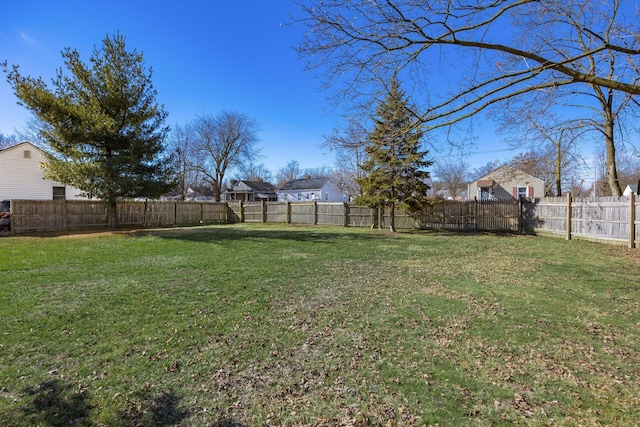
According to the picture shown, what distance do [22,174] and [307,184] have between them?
28.0 metres

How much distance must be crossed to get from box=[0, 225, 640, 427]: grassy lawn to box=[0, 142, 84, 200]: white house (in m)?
17.3

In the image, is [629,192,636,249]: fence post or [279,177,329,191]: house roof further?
[279,177,329,191]: house roof

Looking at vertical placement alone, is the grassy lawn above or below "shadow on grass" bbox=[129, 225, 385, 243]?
below

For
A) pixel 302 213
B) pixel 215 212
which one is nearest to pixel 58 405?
pixel 302 213

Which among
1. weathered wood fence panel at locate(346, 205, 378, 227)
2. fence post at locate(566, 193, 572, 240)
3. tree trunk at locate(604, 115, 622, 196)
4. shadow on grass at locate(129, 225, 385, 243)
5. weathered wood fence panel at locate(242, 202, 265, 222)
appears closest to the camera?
shadow on grass at locate(129, 225, 385, 243)

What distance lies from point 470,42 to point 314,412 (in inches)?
190

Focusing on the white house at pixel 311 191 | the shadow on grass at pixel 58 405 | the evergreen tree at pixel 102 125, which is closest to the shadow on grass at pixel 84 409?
the shadow on grass at pixel 58 405

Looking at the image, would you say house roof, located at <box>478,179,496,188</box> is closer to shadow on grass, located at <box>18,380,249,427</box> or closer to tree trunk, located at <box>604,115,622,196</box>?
tree trunk, located at <box>604,115,622,196</box>

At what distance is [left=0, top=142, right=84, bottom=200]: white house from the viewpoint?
1983 cm

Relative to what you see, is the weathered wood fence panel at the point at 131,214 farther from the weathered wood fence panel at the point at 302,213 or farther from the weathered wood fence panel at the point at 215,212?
the weathered wood fence panel at the point at 302,213

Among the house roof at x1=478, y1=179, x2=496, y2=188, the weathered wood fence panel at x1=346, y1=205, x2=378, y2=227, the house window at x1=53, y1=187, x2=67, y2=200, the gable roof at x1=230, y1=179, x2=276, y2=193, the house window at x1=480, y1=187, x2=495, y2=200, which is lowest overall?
the weathered wood fence panel at x1=346, y1=205, x2=378, y2=227

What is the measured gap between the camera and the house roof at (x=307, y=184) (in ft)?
137

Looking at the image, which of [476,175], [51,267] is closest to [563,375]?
[51,267]

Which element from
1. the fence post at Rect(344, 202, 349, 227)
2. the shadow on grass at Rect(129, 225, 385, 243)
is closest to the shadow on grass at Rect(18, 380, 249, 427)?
the shadow on grass at Rect(129, 225, 385, 243)
